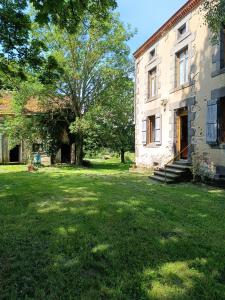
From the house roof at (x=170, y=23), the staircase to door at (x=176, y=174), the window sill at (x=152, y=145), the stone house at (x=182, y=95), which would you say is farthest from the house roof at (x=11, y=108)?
the staircase to door at (x=176, y=174)

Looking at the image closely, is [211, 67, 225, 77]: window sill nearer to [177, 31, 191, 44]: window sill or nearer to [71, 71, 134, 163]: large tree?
[177, 31, 191, 44]: window sill

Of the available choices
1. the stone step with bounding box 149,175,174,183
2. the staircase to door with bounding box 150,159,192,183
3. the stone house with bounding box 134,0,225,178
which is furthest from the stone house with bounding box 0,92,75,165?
the staircase to door with bounding box 150,159,192,183

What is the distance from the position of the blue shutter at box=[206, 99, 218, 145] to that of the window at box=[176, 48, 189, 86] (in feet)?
8.32

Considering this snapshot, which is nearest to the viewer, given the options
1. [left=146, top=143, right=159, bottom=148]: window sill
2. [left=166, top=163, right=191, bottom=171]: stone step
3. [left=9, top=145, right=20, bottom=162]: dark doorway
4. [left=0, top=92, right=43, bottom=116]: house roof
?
[left=166, top=163, right=191, bottom=171]: stone step

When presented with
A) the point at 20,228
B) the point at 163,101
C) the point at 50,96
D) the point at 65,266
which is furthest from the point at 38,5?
the point at 50,96

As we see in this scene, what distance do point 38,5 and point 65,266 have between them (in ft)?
13.5

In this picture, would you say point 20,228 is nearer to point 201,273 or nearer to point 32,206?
point 32,206

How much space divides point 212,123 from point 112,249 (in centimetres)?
765

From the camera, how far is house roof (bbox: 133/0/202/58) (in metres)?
12.5

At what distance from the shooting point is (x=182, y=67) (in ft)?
45.2

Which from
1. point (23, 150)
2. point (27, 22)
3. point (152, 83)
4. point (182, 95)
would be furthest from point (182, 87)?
point (23, 150)

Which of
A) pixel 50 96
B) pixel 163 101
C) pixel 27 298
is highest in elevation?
pixel 50 96

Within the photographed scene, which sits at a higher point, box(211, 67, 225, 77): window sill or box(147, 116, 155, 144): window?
box(211, 67, 225, 77): window sill

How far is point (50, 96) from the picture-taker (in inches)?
893
